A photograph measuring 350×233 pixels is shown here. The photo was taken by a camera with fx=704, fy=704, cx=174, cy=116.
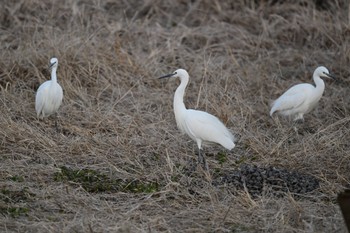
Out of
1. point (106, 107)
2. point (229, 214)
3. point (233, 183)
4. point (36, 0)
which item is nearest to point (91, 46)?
point (106, 107)

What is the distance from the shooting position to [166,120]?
7.73 m

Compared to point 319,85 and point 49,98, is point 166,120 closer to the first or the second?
point 49,98

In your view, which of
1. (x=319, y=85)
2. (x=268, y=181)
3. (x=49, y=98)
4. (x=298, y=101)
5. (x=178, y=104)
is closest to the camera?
(x=268, y=181)

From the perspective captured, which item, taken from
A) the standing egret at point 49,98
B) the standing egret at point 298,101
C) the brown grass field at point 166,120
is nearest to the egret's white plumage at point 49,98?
the standing egret at point 49,98

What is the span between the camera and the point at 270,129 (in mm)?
7715

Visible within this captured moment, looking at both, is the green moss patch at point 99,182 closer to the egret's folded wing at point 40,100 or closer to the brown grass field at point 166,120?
the brown grass field at point 166,120

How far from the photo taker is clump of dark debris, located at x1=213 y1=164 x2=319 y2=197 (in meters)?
5.89

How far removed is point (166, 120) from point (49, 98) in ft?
4.26

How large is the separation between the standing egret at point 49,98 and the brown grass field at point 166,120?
0.17 metres

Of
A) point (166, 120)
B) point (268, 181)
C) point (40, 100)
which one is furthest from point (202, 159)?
point (40, 100)

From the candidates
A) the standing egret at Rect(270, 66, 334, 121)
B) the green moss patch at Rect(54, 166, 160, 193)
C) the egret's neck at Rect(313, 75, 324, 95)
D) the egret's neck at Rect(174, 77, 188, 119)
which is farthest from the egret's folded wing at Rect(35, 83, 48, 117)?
the egret's neck at Rect(313, 75, 324, 95)

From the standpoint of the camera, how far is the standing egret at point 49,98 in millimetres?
7355

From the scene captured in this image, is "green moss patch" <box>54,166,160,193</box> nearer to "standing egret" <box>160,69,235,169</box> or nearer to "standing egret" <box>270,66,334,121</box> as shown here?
"standing egret" <box>160,69,235,169</box>

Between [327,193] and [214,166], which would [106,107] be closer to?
[214,166]
